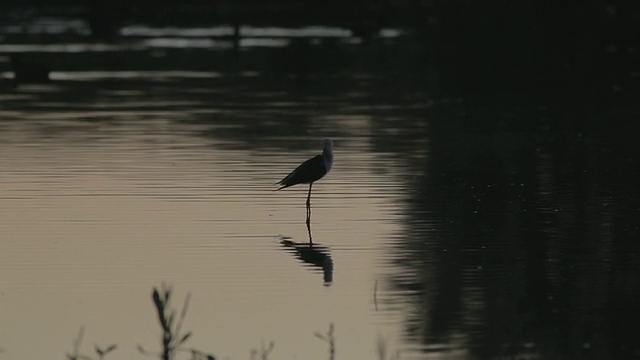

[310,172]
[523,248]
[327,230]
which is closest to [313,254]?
[327,230]

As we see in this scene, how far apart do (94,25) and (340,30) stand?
8507 mm

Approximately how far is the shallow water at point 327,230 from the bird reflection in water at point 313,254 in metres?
0.03

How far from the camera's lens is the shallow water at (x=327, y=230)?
11750mm

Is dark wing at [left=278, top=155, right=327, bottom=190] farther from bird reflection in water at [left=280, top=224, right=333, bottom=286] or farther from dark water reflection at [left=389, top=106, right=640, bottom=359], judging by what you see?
bird reflection in water at [left=280, top=224, right=333, bottom=286]

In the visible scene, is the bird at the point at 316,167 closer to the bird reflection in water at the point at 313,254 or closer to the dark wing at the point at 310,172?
the dark wing at the point at 310,172

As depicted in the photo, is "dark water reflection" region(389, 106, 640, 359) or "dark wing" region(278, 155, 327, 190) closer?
"dark water reflection" region(389, 106, 640, 359)

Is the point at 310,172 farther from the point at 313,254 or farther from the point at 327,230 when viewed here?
the point at 313,254

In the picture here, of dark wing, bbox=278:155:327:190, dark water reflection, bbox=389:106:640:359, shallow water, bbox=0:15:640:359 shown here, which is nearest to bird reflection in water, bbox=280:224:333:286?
shallow water, bbox=0:15:640:359

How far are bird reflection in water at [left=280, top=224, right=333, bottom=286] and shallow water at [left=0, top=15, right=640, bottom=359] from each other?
0.10ft

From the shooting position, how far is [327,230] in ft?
53.5

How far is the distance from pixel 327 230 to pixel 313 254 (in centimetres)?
138

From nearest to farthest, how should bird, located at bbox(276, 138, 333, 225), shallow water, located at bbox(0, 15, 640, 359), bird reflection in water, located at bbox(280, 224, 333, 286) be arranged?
shallow water, located at bbox(0, 15, 640, 359) < bird reflection in water, located at bbox(280, 224, 333, 286) < bird, located at bbox(276, 138, 333, 225)

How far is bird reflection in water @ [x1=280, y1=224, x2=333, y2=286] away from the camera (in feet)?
46.5

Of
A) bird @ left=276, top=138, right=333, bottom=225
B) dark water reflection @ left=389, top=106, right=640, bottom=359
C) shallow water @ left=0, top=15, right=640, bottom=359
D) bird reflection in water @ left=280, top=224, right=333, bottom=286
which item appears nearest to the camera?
dark water reflection @ left=389, top=106, right=640, bottom=359
